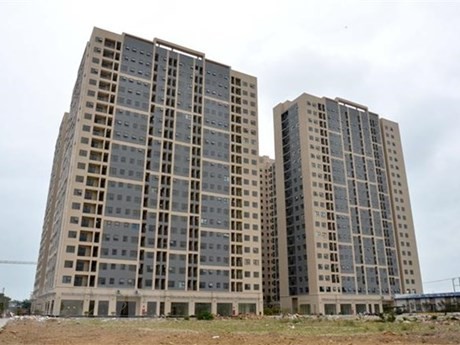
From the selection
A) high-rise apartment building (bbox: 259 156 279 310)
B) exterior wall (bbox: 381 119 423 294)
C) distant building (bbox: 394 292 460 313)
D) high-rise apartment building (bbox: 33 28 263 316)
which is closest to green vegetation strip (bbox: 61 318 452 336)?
high-rise apartment building (bbox: 33 28 263 316)

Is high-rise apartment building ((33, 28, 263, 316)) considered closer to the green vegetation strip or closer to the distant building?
the green vegetation strip

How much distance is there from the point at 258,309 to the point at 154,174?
4085 centimetres

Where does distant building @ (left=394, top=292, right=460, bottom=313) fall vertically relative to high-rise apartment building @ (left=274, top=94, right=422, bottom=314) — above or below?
below

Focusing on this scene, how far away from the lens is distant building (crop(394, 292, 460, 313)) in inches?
4176

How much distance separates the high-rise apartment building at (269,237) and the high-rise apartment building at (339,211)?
14.9 meters

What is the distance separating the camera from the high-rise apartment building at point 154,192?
82250 millimetres

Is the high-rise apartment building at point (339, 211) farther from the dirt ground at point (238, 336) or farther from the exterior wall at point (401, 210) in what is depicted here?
the dirt ground at point (238, 336)

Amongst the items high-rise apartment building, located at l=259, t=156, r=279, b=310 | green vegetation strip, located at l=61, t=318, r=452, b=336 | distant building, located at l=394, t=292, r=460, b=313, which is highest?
high-rise apartment building, located at l=259, t=156, r=279, b=310

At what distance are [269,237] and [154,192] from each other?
67920 millimetres

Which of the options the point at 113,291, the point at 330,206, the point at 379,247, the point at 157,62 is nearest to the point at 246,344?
the point at 113,291

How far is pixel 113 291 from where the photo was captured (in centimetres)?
8094

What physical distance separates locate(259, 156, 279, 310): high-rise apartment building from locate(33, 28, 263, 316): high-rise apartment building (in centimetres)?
4133

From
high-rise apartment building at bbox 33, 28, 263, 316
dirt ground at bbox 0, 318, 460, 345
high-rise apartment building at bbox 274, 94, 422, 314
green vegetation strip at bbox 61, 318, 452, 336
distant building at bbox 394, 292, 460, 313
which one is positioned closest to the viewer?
dirt ground at bbox 0, 318, 460, 345

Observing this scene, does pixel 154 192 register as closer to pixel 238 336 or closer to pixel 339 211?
pixel 339 211
